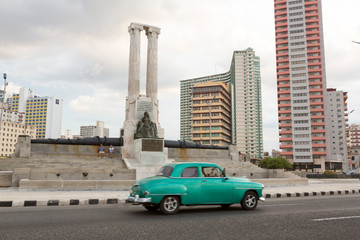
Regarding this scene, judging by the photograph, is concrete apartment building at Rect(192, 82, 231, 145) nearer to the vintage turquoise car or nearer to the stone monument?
the stone monument

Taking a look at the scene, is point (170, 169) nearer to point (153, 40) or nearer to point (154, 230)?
point (154, 230)

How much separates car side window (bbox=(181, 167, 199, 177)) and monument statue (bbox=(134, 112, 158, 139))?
63.5 feet

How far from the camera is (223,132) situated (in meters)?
115

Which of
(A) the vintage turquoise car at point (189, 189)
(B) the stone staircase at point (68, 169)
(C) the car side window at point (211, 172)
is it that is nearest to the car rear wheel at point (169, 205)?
(A) the vintage turquoise car at point (189, 189)

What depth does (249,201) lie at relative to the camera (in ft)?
31.9

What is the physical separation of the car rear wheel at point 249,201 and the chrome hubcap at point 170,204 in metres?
2.27

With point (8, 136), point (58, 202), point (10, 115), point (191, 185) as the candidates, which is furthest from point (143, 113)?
point (10, 115)

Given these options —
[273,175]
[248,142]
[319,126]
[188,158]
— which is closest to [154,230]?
[273,175]

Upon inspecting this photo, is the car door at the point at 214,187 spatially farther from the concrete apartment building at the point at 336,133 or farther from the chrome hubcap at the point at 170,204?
the concrete apartment building at the point at 336,133

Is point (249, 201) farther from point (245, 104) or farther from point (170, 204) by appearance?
point (245, 104)

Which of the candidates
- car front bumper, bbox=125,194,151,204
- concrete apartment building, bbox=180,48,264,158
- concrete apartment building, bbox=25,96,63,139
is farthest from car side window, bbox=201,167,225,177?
concrete apartment building, bbox=25,96,63,139

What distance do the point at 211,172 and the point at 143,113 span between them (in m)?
21.4

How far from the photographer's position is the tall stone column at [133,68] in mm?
30922

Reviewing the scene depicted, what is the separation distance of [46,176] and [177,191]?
11.8 m
